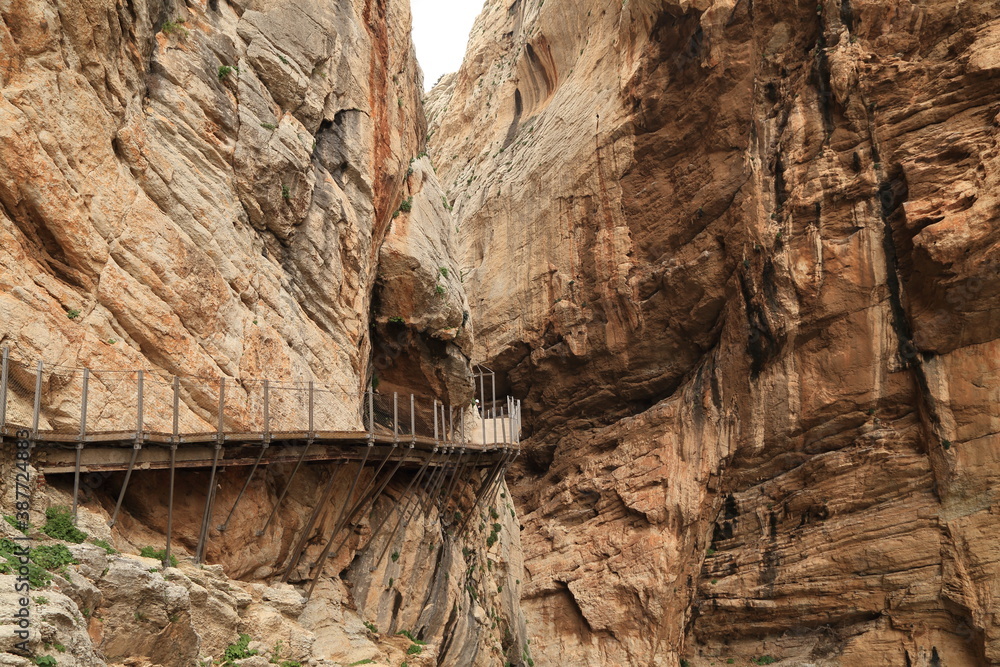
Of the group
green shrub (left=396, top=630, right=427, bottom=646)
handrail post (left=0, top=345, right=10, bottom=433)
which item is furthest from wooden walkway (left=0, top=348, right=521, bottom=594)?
green shrub (left=396, top=630, right=427, bottom=646)

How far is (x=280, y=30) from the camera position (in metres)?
19.5

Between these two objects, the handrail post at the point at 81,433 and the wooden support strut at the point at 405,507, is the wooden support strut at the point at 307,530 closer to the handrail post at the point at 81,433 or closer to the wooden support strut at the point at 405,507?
the wooden support strut at the point at 405,507

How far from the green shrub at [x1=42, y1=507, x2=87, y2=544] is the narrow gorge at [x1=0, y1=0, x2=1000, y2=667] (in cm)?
6

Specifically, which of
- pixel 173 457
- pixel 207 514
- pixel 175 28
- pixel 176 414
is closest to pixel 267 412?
pixel 207 514

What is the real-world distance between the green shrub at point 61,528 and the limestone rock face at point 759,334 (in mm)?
20188

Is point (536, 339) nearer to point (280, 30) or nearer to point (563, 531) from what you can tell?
point (563, 531)

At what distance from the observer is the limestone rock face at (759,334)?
926 inches

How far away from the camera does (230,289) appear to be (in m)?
15.9

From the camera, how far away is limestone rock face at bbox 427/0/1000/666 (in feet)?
77.2

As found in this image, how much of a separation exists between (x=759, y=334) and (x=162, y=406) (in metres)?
19.5

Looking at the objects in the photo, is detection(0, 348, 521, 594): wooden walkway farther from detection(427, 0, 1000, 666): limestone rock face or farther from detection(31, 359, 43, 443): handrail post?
detection(427, 0, 1000, 666): limestone rock face

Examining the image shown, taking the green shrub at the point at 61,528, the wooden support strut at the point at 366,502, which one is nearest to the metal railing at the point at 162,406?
the wooden support strut at the point at 366,502

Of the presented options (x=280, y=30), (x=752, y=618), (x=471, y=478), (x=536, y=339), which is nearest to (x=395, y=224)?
(x=280, y=30)

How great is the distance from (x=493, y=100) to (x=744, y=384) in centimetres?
2098
